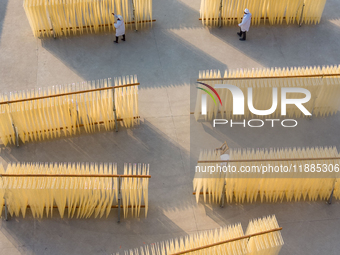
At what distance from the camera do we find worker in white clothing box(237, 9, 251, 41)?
17.9m

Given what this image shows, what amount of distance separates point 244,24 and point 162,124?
194 inches

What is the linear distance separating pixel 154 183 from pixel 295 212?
3991 mm

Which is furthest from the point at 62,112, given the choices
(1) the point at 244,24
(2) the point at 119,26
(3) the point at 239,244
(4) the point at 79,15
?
(1) the point at 244,24

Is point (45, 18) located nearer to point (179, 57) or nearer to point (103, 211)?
point (179, 57)

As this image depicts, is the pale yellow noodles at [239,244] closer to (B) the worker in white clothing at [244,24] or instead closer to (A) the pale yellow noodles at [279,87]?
(A) the pale yellow noodles at [279,87]

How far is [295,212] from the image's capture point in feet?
46.9

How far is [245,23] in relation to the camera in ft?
59.4

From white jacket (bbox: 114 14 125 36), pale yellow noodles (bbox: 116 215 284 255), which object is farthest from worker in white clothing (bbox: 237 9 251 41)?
pale yellow noodles (bbox: 116 215 284 255)

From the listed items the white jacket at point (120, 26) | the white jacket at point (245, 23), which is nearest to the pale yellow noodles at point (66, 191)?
the white jacket at point (120, 26)

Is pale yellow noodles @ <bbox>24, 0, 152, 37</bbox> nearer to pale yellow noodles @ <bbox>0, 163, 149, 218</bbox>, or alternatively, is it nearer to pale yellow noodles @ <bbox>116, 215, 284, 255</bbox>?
pale yellow noodles @ <bbox>0, 163, 149, 218</bbox>

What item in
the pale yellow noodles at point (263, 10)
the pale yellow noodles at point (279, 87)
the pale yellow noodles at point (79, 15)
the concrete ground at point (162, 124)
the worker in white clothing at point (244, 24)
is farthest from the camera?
the pale yellow noodles at point (263, 10)

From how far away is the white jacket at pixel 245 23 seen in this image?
707 inches

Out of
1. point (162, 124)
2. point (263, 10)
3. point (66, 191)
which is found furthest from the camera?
point (263, 10)

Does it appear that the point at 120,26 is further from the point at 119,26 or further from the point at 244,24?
the point at 244,24
